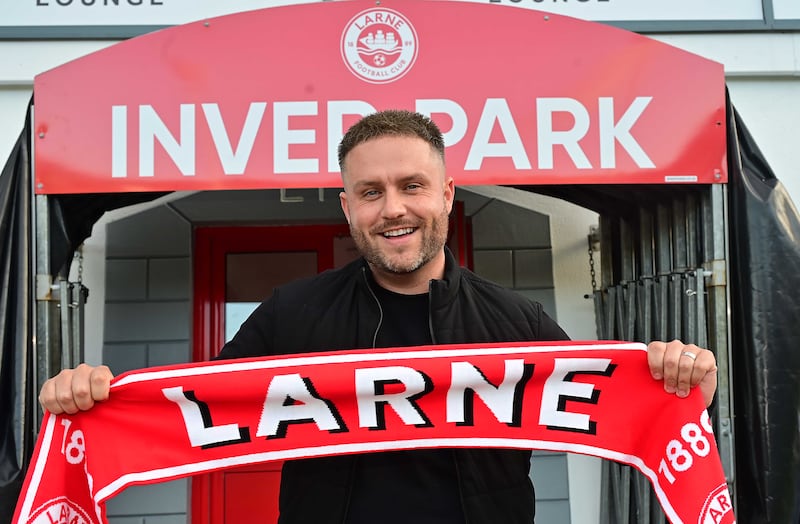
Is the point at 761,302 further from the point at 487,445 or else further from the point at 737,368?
the point at 487,445

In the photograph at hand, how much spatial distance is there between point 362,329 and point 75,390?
2.51 ft

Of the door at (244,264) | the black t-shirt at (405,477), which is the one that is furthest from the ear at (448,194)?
the door at (244,264)

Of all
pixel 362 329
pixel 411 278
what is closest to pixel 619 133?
pixel 411 278

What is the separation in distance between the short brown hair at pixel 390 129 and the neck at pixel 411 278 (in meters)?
0.30

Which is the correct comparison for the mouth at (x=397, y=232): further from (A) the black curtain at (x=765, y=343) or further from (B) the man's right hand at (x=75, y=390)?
(A) the black curtain at (x=765, y=343)

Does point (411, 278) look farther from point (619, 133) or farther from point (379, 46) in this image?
point (619, 133)

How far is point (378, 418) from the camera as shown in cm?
215

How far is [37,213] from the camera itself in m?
2.85

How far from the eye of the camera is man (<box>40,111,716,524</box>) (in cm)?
187

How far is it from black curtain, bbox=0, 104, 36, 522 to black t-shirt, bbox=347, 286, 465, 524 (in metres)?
1.59

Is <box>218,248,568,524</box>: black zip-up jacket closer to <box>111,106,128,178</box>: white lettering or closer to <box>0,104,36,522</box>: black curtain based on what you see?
<box>111,106,128,178</box>: white lettering

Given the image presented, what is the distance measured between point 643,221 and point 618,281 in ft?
1.41

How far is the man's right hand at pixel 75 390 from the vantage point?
193 cm

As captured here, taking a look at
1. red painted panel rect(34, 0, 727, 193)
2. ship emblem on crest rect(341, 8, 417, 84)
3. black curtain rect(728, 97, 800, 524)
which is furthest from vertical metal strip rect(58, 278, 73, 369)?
black curtain rect(728, 97, 800, 524)
